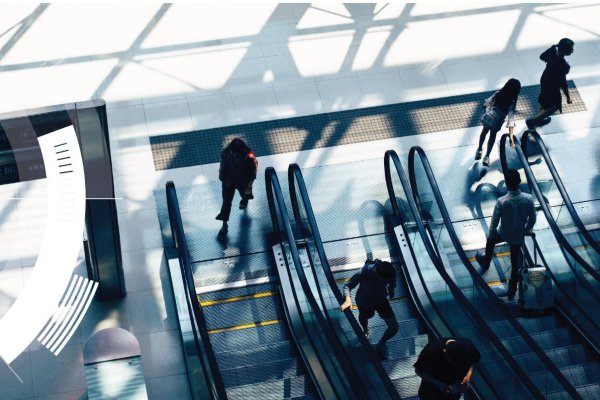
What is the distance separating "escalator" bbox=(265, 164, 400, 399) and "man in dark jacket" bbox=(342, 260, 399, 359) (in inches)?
8.3

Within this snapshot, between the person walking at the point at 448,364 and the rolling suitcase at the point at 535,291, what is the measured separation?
8.26 ft

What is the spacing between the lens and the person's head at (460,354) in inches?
283

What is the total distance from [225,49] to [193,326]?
5.09 metres

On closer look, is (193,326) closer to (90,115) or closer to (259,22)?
(90,115)

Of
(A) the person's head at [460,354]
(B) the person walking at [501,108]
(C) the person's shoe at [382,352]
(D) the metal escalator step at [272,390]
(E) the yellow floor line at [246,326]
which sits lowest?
(A) the person's head at [460,354]

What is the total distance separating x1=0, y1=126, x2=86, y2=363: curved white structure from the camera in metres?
7.77

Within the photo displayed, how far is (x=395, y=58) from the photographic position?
1316cm

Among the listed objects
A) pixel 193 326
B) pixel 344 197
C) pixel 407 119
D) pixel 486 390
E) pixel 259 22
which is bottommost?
pixel 486 390

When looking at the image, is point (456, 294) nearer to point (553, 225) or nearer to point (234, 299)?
point (553, 225)

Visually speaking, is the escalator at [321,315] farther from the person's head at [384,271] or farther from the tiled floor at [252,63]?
the tiled floor at [252,63]

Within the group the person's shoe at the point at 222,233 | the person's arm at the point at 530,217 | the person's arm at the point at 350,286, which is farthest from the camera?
the person's shoe at the point at 222,233

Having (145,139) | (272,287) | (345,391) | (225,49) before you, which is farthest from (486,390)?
(225,49)

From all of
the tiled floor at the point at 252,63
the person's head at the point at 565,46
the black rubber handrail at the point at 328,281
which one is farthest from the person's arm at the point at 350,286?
the person's head at the point at 565,46

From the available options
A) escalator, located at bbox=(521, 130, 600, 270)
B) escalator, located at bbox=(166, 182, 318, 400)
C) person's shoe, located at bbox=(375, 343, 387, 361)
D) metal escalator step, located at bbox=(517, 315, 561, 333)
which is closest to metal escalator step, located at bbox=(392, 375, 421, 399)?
person's shoe, located at bbox=(375, 343, 387, 361)
